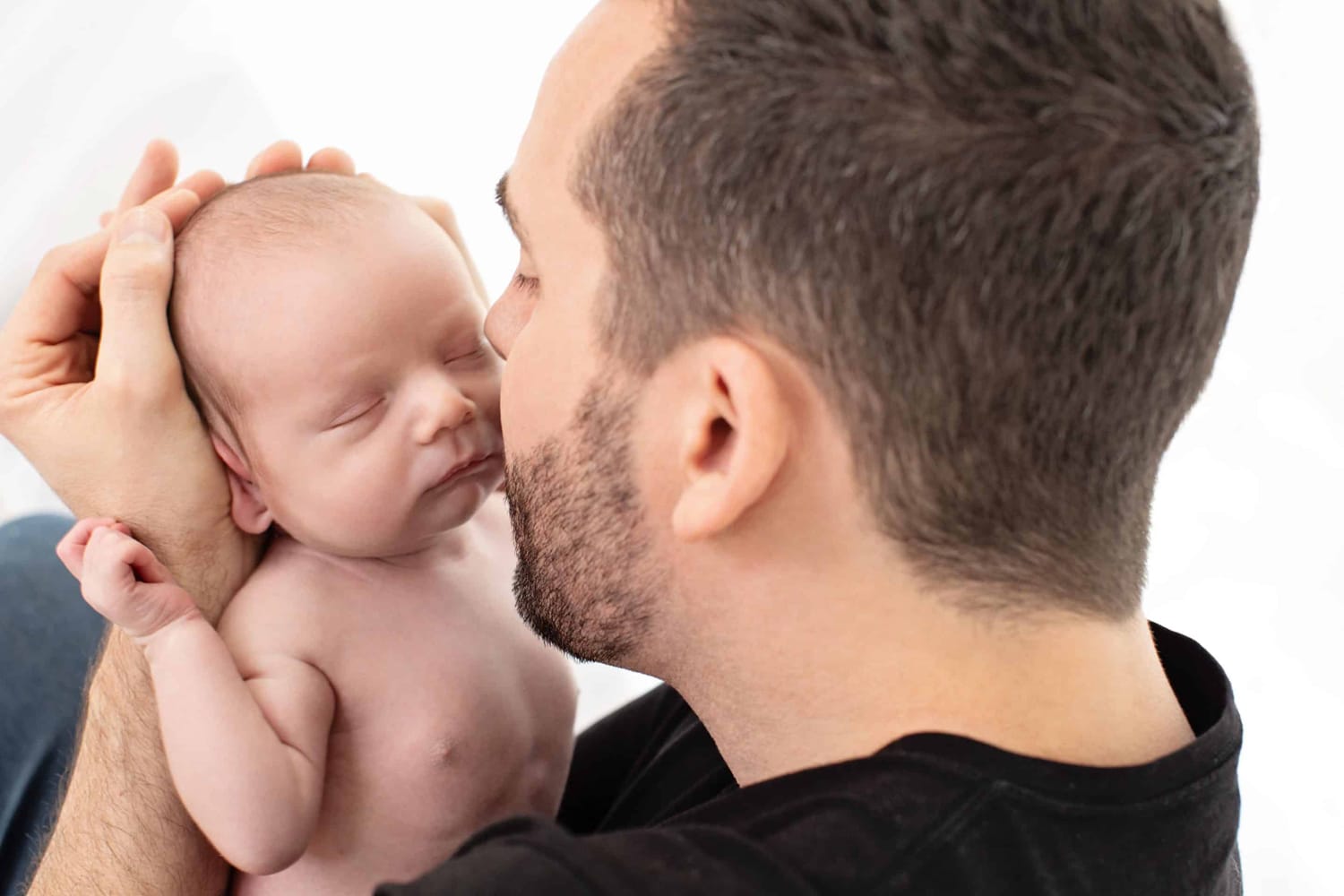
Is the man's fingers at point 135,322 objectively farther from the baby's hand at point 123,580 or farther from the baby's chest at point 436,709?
the baby's chest at point 436,709

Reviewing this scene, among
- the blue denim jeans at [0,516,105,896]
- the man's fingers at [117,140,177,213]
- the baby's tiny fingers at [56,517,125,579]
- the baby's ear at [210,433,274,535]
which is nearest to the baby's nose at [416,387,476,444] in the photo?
the baby's ear at [210,433,274,535]

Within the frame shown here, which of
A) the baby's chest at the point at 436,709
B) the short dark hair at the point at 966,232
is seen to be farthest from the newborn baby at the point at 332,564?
the short dark hair at the point at 966,232

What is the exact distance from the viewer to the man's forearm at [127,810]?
4.26 ft

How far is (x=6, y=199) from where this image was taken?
242 cm

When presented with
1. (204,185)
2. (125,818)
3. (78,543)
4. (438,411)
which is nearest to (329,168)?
(204,185)

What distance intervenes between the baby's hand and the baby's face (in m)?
0.15

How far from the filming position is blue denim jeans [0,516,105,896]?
1669 millimetres

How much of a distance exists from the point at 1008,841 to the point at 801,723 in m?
0.22

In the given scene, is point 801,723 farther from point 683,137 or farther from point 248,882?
point 248,882

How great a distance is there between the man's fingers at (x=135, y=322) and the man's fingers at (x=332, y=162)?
273mm

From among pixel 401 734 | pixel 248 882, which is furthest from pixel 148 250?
pixel 248 882

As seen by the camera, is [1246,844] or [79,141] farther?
[79,141]

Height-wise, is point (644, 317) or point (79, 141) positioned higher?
point (79, 141)

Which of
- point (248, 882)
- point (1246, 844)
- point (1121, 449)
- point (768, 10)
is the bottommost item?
point (1246, 844)
